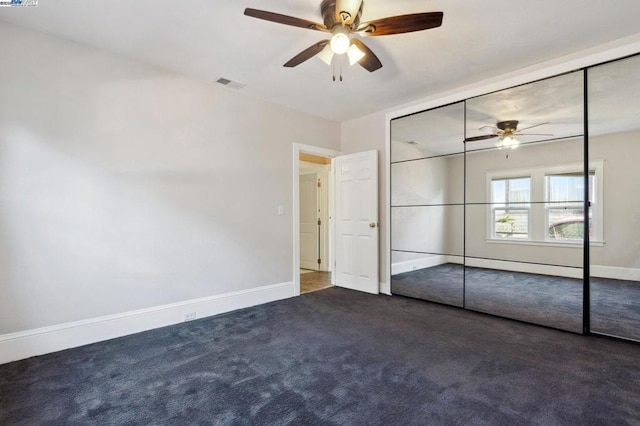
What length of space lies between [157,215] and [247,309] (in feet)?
5.11

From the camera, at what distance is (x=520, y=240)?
11.0ft

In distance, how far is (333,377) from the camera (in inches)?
85.0

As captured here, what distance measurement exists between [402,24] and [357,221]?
3.06m

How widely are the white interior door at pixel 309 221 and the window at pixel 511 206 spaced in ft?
11.6

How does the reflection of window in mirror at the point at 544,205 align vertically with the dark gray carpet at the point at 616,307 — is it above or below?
above

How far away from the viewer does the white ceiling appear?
7.43ft

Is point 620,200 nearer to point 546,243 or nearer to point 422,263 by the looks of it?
point 546,243

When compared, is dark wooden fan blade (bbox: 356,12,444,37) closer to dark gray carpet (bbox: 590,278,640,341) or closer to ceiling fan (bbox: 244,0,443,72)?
ceiling fan (bbox: 244,0,443,72)

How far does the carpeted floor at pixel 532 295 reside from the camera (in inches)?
109

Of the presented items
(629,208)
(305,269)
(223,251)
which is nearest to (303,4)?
(223,251)

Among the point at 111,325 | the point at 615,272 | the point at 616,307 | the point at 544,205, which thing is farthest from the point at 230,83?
the point at 616,307

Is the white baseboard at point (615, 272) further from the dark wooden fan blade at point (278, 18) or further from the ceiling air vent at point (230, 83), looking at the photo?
the ceiling air vent at point (230, 83)

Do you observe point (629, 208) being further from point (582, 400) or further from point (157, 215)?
point (157, 215)

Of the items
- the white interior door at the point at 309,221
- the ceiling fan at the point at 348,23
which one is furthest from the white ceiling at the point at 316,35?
the white interior door at the point at 309,221
